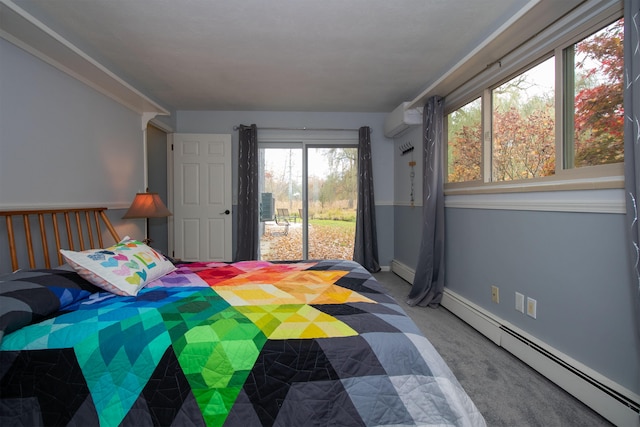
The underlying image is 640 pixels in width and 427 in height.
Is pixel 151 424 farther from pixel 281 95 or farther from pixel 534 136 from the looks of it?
pixel 281 95

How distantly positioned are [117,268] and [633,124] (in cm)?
255

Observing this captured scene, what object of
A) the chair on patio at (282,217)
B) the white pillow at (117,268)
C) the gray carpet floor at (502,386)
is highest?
the chair on patio at (282,217)

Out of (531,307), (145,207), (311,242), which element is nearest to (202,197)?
(145,207)

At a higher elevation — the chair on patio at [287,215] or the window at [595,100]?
the window at [595,100]

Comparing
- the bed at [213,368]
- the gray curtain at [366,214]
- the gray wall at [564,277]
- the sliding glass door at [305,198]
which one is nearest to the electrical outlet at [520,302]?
the gray wall at [564,277]

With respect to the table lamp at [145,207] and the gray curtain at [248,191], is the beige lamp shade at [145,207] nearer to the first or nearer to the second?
the table lamp at [145,207]

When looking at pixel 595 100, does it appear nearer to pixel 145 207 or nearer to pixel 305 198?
pixel 305 198

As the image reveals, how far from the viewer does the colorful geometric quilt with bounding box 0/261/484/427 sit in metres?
0.94

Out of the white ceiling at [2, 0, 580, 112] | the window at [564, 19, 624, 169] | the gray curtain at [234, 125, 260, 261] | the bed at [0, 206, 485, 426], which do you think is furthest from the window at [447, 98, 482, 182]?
the gray curtain at [234, 125, 260, 261]

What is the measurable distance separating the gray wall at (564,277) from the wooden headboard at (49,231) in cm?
330

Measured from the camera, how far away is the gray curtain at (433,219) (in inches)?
121

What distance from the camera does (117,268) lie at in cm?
154

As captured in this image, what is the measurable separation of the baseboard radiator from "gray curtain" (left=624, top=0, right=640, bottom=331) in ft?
1.50

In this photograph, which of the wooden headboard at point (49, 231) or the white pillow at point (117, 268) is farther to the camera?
the wooden headboard at point (49, 231)
